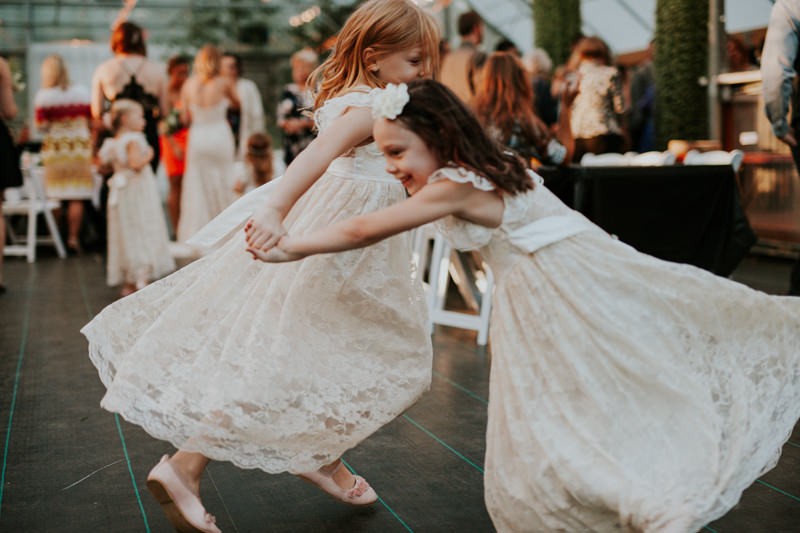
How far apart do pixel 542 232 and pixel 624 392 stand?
1.30 feet

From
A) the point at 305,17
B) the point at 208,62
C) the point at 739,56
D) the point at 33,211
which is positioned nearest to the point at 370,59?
the point at 208,62

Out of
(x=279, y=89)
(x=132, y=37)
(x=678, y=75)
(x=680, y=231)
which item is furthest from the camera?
(x=279, y=89)

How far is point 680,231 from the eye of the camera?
5.75 m

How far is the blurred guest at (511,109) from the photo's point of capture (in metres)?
5.27

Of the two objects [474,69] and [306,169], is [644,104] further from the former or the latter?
[306,169]

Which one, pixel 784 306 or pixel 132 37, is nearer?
pixel 784 306

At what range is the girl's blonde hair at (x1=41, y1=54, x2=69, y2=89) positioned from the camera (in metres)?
9.41

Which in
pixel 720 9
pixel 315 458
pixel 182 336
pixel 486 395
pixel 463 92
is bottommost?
pixel 486 395

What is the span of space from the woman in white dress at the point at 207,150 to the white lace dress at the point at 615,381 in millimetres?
6750

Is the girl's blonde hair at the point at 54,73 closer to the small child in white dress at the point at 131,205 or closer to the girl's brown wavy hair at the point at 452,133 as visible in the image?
→ the small child in white dress at the point at 131,205

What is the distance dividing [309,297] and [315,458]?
400 millimetres

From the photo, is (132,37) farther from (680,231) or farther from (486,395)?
(486,395)

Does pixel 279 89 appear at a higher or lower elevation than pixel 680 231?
higher

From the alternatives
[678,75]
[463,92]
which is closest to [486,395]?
[463,92]
